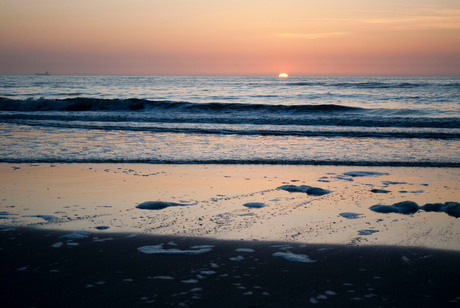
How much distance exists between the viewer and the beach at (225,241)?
3125 millimetres

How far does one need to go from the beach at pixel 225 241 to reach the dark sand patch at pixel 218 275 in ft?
0.05

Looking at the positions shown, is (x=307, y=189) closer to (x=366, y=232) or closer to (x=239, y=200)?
(x=239, y=200)

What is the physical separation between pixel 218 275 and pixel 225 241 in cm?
83

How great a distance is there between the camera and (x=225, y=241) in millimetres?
4242

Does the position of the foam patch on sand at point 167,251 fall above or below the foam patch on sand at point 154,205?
below

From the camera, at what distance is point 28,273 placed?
344 centimetres

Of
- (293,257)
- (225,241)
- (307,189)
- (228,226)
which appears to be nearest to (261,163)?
(307,189)

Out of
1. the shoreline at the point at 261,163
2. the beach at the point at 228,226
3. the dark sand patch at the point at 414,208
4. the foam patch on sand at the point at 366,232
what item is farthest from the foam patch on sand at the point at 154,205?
the shoreline at the point at 261,163

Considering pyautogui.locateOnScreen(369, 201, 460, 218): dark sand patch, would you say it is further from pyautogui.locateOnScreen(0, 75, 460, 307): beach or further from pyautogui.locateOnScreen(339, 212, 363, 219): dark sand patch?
pyautogui.locateOnScreen(339, 212, 363, 219): dark sand patch

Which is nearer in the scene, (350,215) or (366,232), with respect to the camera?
(366,232)

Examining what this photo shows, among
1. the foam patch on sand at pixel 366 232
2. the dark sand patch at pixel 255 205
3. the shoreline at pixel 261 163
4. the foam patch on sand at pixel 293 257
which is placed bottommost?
the foam patch on sand at pixel 366 232

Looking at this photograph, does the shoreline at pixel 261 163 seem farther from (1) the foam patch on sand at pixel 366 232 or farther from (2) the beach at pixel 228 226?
(1) the foam patch on sand at pixel 366 232

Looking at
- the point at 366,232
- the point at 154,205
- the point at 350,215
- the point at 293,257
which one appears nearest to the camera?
the point at 293,257

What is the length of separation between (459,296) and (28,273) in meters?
3.33
